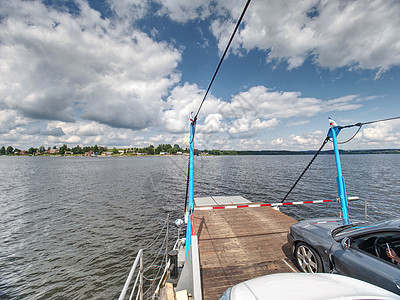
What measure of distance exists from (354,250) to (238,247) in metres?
3.38

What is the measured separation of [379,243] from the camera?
3.51 meters

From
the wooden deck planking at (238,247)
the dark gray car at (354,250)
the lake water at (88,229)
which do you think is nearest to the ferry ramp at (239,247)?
the wooden deck planking at (238,247)

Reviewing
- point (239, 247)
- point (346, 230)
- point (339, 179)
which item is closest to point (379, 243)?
point (346, 230)

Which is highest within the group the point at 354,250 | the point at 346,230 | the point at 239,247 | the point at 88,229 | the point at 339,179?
the point at 339,179

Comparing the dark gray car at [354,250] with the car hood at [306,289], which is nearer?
the car hood at [306,289]

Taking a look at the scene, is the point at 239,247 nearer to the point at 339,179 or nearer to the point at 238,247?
the point at 238,247

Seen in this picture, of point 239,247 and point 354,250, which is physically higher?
point 354,250

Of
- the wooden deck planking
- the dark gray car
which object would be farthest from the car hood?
the wooden deck planking

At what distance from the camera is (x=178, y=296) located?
4.68m

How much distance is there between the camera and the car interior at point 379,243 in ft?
10.9

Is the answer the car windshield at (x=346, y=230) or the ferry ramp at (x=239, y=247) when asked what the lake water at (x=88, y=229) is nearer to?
the ferry ramp at (x=239, y=247)

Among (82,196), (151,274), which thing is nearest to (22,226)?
(82,196)

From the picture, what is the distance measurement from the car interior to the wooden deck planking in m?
2.11

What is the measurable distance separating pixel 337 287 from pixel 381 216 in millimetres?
20340
